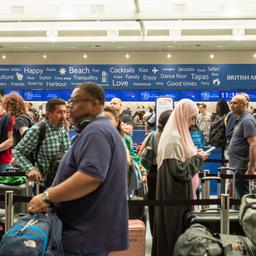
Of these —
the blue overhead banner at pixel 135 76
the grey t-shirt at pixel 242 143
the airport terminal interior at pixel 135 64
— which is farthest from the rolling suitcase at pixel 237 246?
the blue overhead banner at pixel 135 76

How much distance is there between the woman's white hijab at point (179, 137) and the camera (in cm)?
384

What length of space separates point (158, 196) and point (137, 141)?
6.84 meters

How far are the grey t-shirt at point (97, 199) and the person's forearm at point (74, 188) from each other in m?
0.04

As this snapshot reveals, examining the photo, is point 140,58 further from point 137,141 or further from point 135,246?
point 135,246

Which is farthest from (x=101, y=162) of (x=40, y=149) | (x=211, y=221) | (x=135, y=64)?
(x=135, y=64)

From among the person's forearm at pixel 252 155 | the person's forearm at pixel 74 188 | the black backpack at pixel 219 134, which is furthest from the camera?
the black backpack at pixel 219 134

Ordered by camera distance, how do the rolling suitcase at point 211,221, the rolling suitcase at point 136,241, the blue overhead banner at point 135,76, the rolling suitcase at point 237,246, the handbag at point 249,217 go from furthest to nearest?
→ the blue overhead banner at point 135,76 < the rolling suitcase at point 136,241 < the rolling suitcase at point 211,221 < the handbag at point 249,217 < the rolling suitcase at point 237,246

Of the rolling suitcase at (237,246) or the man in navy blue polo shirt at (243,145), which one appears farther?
the man in navy blue polo shirt at (243,145)
